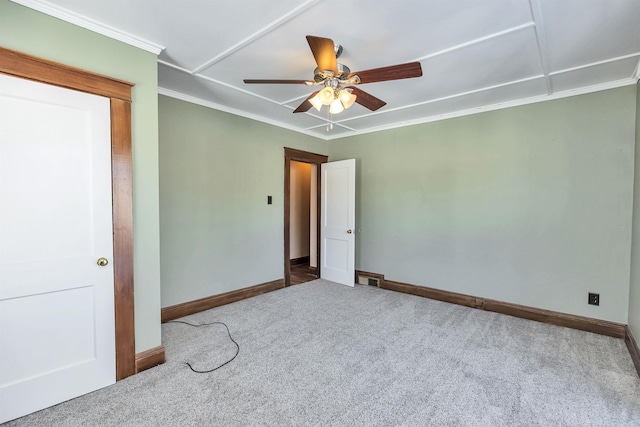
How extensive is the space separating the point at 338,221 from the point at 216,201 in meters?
1.96

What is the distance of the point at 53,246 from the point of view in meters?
1.80

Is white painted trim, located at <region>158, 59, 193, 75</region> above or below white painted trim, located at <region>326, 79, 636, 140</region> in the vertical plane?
above

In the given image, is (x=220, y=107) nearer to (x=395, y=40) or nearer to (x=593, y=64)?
(x=395, y=40)

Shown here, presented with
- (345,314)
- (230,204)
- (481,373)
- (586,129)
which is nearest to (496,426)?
(481,373)

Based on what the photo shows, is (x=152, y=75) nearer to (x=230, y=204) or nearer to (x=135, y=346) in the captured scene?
(x=230, y=204)

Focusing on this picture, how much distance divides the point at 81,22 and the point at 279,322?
2.96 m

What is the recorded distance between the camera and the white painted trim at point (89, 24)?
5.61 feet

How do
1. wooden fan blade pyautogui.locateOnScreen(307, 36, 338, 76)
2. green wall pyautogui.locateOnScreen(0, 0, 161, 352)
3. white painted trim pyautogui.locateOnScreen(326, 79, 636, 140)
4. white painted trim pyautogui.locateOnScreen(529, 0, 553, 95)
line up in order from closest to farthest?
wooden fan blade pyautogui.locateOnScreen(307, 36, 338, 76)
white painted trim pyautogui.locateOnScreen(529, 0, 553, 95)
green wall pyautogui.locateOnScreen(0, 0, 161, 352)
white painted trim pyautogui.locateOnScreen(326, 79, 636, 140)

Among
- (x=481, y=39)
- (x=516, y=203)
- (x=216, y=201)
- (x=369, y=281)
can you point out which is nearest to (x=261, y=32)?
(x=481, y=39)

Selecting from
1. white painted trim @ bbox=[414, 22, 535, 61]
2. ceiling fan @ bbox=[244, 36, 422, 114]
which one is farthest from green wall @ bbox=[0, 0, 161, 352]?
white painted trim @ bbox=[414, 22, 535, 61]

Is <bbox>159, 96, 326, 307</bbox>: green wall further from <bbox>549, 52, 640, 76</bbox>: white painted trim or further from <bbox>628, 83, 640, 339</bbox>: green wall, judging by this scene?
<bbox>628, 83, 640, 339</bbox>: green wall

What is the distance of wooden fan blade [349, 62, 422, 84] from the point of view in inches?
70.5

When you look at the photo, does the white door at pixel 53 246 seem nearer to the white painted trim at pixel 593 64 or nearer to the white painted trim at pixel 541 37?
the white painted trim at pixel 541 37

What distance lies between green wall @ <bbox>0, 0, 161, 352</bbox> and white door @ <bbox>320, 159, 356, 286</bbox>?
9.36 ft
